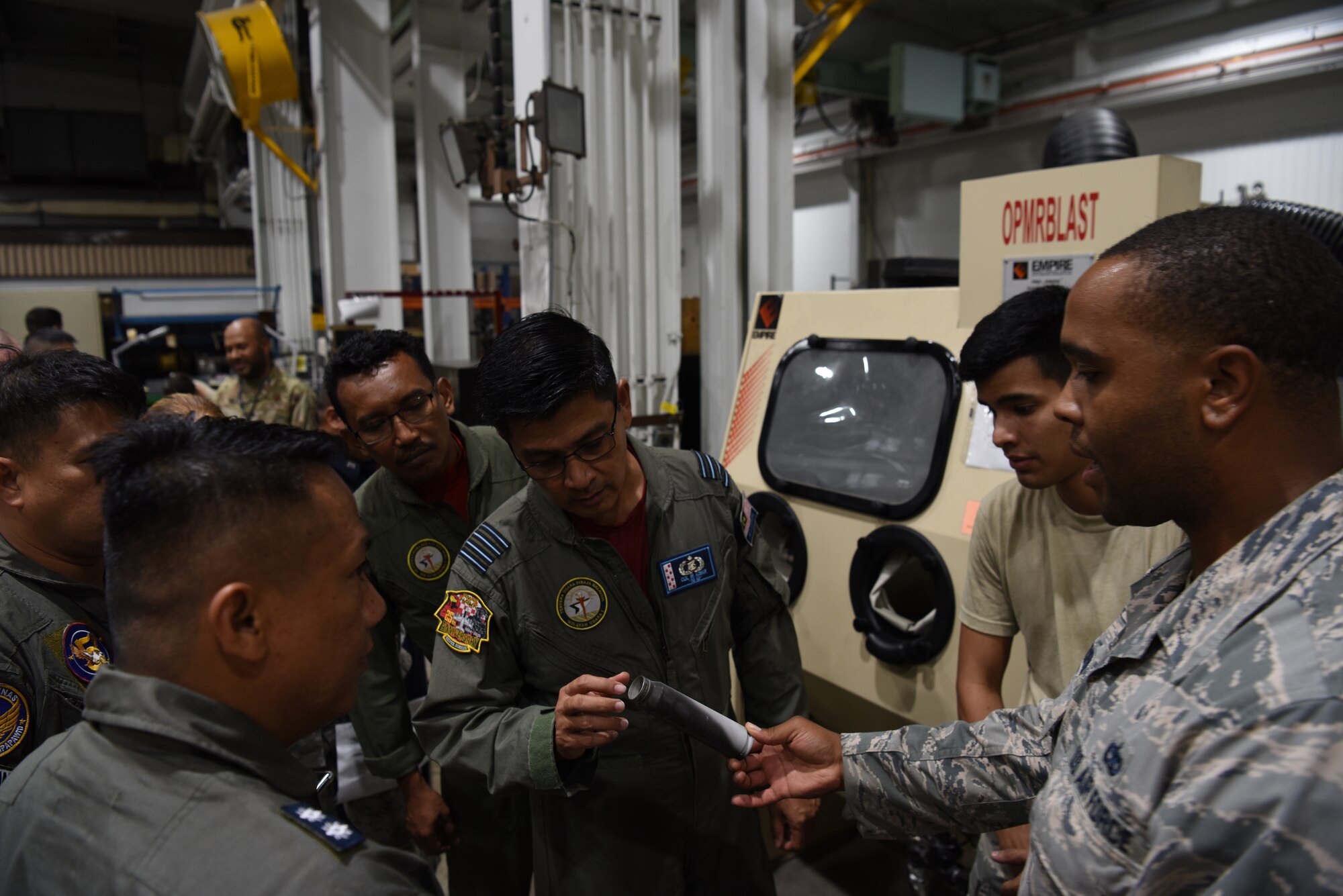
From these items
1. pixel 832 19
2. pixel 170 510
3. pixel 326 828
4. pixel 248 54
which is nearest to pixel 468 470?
pixel 170 510

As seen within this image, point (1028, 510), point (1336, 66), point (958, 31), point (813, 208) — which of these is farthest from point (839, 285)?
point (1028, 510)

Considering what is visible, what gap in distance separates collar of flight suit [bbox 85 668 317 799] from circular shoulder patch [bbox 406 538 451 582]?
1.11 metres

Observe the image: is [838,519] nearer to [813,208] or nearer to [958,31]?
[958,31]

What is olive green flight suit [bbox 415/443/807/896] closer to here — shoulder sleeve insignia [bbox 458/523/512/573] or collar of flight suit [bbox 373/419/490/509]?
shoulder sleeve insignia [bbox 458/523/512/573]

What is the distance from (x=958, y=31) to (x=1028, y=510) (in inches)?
304

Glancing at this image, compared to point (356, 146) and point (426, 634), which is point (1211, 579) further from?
point (356, 146)

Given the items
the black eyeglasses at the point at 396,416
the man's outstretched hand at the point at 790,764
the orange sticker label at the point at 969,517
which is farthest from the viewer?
the orange sticker label at the point at 969,517

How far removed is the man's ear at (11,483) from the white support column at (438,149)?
15.2 feet

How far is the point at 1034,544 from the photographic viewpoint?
5.21 feet

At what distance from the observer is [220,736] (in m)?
0.81

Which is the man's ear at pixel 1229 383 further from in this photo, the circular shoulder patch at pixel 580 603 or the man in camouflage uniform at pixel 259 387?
the man in camouflage uniform at pixel 259 387

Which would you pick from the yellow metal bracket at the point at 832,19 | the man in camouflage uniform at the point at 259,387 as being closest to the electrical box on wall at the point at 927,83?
the yellow metal bracket at the point at 832,19

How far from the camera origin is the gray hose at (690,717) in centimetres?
127

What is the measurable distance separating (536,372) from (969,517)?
122 centimetres
